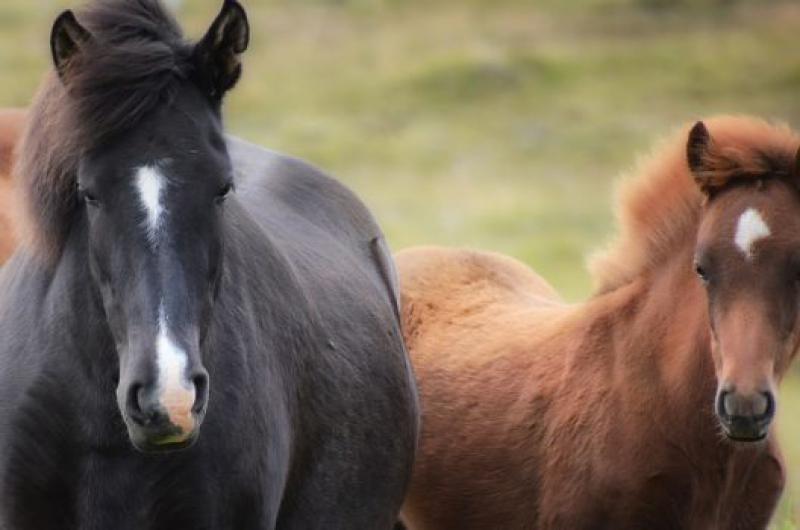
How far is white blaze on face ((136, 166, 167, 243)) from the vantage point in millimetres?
3932

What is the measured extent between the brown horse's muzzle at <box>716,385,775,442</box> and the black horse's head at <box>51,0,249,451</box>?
183 centimetres

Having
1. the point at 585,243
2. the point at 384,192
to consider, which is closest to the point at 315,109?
the point at 384,192

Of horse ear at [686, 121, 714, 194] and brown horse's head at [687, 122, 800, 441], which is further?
horse ear at [686, 121, 714, 194]

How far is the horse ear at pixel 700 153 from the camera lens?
18.4ft

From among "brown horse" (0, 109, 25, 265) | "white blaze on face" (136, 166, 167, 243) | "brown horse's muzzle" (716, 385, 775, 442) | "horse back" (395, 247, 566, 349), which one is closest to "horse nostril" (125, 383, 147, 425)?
"white blaze on face" (136, 166, 167, 243)

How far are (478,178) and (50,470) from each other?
2144 cm

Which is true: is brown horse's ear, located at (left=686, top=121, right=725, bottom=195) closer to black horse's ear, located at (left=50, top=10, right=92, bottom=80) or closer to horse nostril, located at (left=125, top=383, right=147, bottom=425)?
black horse's ear, located at (left=50, top=10, right=92, bottom=80)

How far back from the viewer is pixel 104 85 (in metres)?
4.08

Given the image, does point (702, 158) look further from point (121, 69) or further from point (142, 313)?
point (142, 313)

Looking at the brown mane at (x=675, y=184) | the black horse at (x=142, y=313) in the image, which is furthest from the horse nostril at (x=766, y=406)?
the black horse at (x=142, y=313)

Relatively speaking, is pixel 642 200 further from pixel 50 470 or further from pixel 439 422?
pixel 50 470

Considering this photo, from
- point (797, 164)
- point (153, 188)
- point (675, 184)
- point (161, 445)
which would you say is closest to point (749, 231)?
point (797, 164)

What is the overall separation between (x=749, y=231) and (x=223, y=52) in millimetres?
2028

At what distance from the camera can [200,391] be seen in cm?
384
